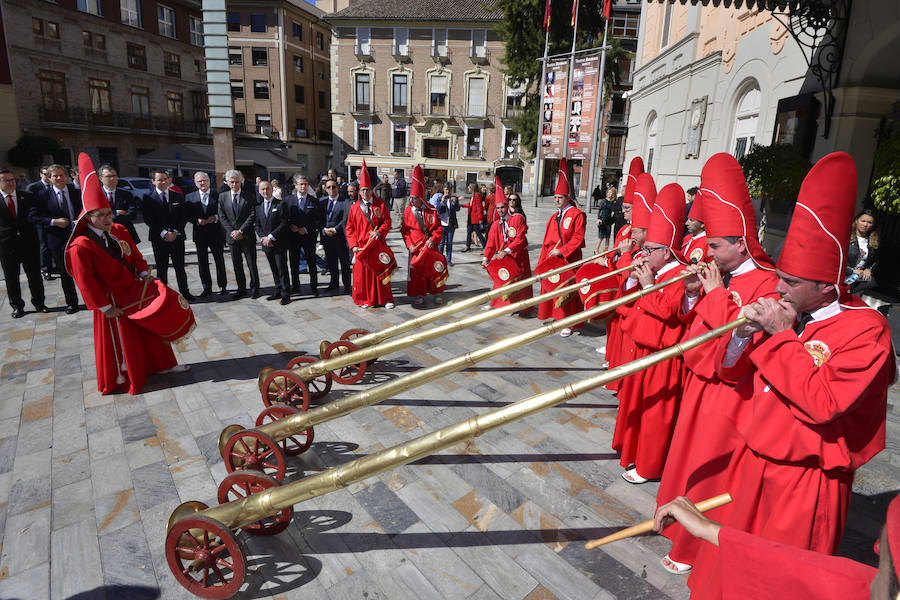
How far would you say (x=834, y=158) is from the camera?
2.18m

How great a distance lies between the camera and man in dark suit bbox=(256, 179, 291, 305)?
29.2 feet

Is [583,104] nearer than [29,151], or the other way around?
[583,104]

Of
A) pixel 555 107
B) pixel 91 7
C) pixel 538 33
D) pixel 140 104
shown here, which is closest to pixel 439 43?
pixel 538 33

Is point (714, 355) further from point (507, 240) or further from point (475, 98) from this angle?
point (475, 98)

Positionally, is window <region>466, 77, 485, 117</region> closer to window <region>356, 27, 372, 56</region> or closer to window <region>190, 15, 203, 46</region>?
window <region>356, 27, 372, 56</region>

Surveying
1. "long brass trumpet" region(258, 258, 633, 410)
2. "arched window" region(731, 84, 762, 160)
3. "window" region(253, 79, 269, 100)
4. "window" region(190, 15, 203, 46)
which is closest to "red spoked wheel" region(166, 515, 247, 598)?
"long brass trumpet" region(258, 258, 633, 410)

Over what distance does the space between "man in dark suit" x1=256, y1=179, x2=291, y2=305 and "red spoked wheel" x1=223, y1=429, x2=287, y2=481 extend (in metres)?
5.42

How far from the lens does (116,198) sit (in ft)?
28.8

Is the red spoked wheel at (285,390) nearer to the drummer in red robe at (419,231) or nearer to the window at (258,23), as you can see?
the drummer in red robe at (419,231)

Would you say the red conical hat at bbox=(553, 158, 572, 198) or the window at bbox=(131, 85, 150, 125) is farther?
the window at bbox=(131, 85, 150, 125)

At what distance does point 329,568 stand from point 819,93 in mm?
10846

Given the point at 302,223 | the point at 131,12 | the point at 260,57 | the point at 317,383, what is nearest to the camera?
the point at 317,383

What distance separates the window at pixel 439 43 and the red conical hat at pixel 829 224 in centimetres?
4266

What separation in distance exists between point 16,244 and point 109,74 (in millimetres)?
30388
